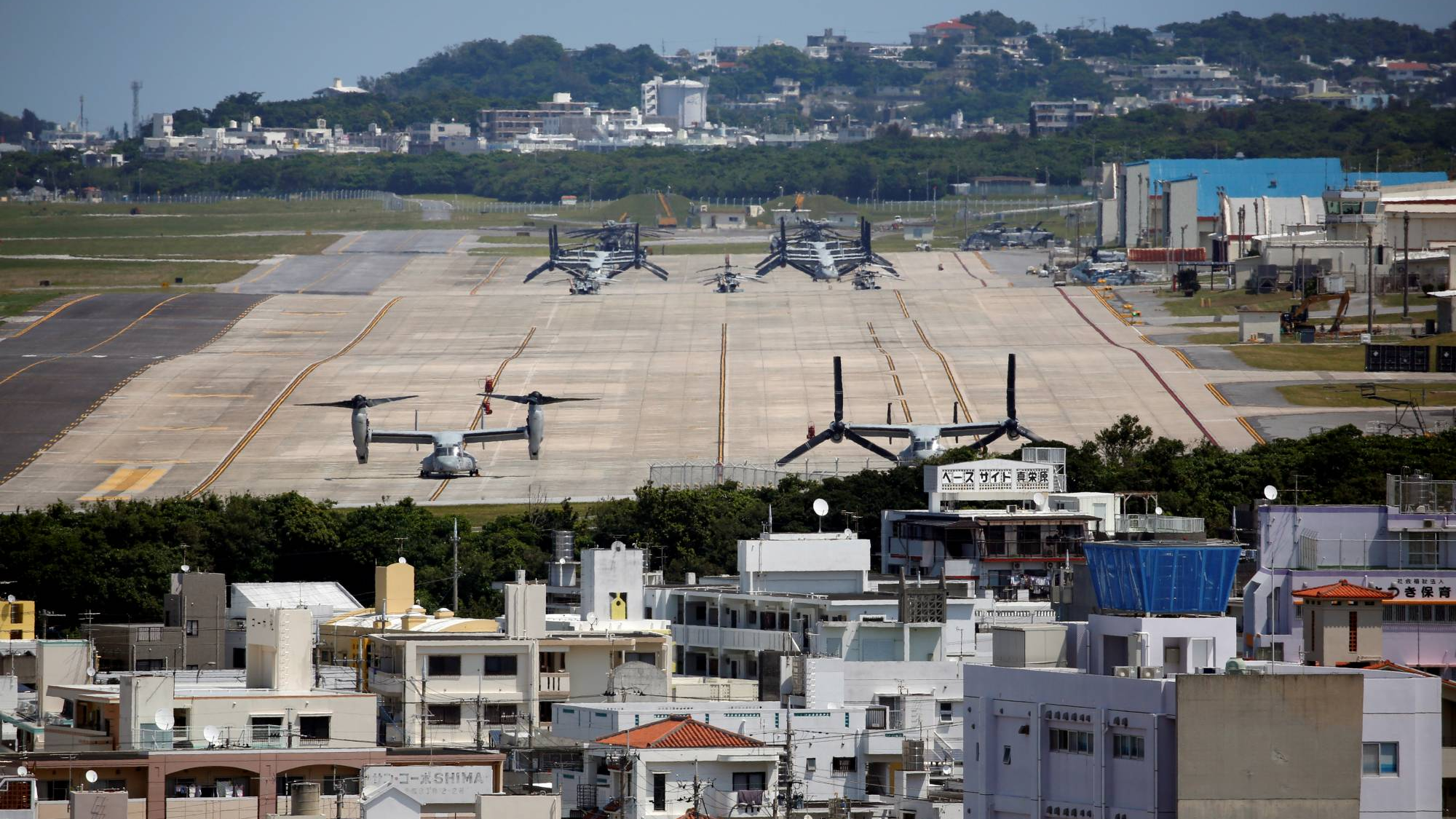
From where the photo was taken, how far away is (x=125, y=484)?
12950cm

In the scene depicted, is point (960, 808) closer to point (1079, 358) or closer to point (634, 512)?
point (634, 512)

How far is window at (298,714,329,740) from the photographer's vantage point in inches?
1757

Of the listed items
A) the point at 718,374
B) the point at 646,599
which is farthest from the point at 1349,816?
the point at 718,374

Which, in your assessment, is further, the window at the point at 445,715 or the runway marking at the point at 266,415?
the runway marking at the point at 266,415

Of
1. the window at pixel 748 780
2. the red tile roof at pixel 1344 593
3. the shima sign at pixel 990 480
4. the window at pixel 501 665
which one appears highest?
the red tile roof at pixel 1344 593

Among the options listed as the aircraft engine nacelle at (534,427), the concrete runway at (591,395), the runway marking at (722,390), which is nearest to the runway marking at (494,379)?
the concrete runway at (591,395)

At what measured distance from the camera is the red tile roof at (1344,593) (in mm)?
49125

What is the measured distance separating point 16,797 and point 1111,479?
74.1 meters

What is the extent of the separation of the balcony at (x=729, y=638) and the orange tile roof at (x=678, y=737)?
15.6m

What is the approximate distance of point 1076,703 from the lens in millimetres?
32844

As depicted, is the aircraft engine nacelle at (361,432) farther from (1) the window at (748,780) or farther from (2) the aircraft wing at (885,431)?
(1) the window at (748,780)

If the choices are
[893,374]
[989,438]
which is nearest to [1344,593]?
[989,438]

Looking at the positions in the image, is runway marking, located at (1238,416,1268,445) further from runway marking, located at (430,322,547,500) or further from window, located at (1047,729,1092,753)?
window, located at (1047,729,1092,753)

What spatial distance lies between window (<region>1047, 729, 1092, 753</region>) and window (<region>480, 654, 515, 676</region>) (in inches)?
849
